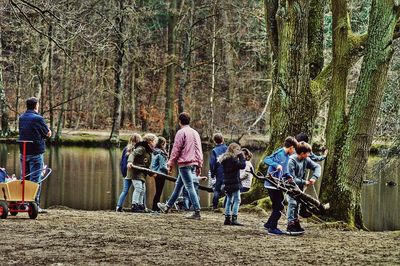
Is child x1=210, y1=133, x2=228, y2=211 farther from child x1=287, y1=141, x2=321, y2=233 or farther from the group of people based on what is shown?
child x1=287, y1=141, x2=321, y2=233

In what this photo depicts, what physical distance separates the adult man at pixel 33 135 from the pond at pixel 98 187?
17.1 ft

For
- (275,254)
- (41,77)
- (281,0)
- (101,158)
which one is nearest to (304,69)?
(281,0)

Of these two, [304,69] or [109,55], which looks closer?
[304,69]

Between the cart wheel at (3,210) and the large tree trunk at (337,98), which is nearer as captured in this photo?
the cart wheel at (3,210)

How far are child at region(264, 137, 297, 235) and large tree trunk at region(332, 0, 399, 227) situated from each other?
2.32 meters

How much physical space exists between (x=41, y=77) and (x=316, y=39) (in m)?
26.0

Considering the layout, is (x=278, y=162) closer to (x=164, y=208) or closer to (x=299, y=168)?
(x=299, y=168)

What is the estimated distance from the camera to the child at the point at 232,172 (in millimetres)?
12070

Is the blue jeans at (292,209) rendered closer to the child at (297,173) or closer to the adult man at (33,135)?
the child at (297,173)

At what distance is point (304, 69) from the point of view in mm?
16312

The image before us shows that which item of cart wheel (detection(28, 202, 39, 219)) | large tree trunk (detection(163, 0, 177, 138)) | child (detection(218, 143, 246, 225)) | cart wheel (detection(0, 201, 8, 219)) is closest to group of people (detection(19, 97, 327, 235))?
child (detection(218, 143, 246, 225))

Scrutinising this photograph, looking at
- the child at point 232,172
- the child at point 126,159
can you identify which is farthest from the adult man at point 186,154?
the child at point 126,159

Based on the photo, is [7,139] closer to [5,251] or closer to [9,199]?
[9,199]

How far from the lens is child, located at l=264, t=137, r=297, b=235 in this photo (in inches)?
438
